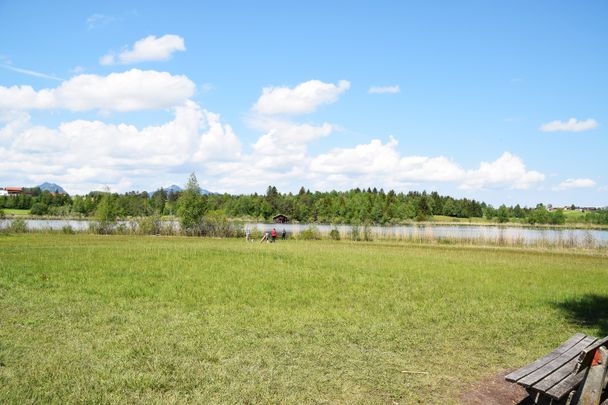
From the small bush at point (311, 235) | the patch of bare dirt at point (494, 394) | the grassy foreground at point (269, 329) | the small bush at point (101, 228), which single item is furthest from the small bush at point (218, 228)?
the patch of bare dirt at point (494, 394)

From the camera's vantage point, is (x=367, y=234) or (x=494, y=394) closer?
(x=494, y=394)

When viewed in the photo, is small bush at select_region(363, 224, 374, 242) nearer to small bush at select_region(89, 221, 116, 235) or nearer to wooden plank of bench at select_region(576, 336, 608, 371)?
small bush at select_region(89, 221, 116, 235)

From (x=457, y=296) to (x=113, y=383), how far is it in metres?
11.7

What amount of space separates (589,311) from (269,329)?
32.8 ft

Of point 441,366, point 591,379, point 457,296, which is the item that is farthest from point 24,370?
point 457,296

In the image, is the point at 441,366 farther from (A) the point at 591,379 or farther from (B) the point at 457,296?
(B) the point at 457,296

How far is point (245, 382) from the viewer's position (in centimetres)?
709

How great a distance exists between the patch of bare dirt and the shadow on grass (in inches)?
189

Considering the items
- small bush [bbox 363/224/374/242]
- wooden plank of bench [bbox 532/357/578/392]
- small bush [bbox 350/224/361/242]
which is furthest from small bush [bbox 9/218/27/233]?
wooden plank of bench [bbox 532/357/578/392]

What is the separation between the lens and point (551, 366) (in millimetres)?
6027

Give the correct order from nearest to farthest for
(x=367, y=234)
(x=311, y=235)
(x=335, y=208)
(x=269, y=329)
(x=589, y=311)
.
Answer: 1. (x=269, y=329)
2. (x=589, y=311)
3. (x=367, y=234)
4. (x=311, y=235)
5. (x=335, y=208)

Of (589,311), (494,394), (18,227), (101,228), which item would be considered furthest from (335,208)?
(494,394)

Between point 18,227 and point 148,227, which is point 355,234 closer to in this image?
point 148,227

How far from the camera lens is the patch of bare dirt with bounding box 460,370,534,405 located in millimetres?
6785
